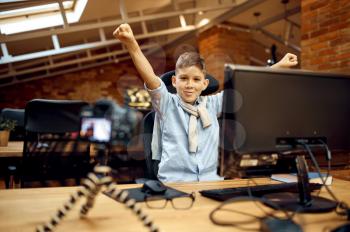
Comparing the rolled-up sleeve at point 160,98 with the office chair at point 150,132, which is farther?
the office chair at point 150,132

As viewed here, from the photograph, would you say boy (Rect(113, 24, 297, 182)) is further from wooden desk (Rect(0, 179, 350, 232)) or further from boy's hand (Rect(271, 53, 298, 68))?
wooden desk (Rect(0, 179, 350, 232))

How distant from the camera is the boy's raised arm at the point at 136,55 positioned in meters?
1.12

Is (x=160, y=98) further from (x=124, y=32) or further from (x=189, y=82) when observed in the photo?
(x=124, y=32)

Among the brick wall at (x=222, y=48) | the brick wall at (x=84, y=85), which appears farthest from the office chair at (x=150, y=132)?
the brick wall at (x=84, y=85)

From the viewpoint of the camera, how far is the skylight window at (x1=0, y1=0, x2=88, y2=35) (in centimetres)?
465

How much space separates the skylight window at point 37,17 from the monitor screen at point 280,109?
13.9 ft

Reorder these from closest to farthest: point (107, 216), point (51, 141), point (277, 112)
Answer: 1. point (107, 216)
2. point (277, 112)
3. point (51, 141)

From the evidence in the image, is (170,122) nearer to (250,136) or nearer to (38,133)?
(250,136)

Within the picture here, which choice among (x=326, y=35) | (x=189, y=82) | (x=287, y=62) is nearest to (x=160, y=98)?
(x=189, y=82)

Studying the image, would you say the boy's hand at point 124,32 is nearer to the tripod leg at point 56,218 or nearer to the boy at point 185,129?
the boy at point 185,129

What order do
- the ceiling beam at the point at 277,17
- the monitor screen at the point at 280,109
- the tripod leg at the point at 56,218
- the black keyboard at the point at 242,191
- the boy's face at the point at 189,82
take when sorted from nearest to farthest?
1. the tripod leg at the point at 56,218
2. the monitor screen at the point at 280,109
3. the black keyboard at the point at 242,191
4. the boy's face at the point at 189,82
5. the ceiling beam at the point at 277,17

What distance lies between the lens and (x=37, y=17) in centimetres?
491

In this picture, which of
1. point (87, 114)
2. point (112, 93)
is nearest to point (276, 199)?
point (87, 114)

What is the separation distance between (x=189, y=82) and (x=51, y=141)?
3.59ft
